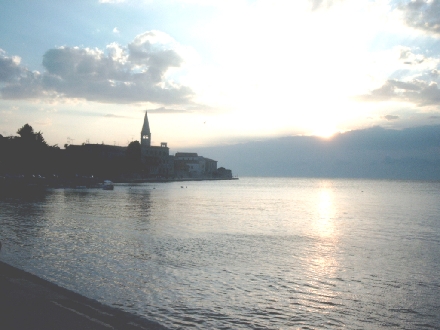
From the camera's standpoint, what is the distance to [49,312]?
33.7ft

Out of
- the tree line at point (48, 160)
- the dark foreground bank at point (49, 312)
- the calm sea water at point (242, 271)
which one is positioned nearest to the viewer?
the dark foreground bank at point (49, 312)

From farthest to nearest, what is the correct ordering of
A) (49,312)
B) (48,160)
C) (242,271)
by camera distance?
(48,160) → (242,271) → (49,312)

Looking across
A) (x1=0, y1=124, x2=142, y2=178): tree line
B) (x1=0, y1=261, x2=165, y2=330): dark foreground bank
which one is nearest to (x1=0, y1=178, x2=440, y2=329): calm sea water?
(x1=0, y1=261, x2=165, y2=330): dark foreground bank

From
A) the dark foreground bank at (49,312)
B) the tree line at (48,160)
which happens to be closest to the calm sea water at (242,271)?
the dark foreground bank at (49,312)

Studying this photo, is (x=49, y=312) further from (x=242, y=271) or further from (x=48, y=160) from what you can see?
(x=48, y=160)

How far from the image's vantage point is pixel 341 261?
22109mm

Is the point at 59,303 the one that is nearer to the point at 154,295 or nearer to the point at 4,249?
the point at 154,295

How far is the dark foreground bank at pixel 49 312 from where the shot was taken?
Result: 30.8 ft

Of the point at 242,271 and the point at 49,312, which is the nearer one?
the point at 49,312

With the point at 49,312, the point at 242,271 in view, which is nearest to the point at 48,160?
the point at 242,271

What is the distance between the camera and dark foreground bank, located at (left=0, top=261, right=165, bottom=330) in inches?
370

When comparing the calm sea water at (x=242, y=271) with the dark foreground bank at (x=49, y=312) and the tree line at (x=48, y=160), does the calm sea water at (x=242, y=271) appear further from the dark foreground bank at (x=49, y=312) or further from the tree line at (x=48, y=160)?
the tree line at (x=48, y=160)

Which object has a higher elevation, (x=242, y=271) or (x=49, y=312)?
(x=49, y=312)

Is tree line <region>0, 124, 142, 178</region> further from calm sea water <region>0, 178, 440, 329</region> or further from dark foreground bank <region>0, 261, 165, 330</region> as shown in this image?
dark foreground bank <region>0, 261, 165, 330</region>
